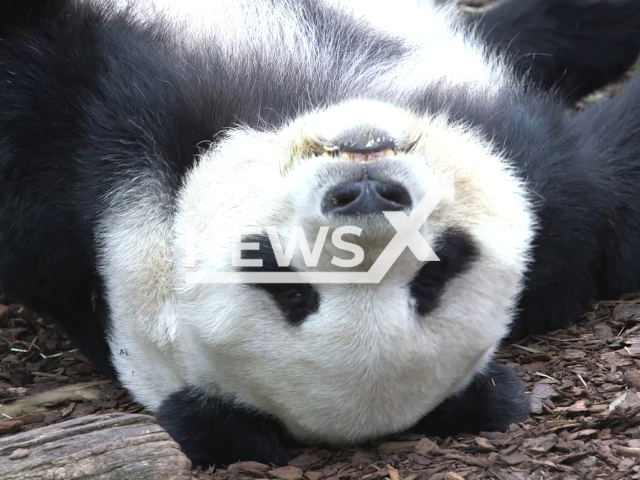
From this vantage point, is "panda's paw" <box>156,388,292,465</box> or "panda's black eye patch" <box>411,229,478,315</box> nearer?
"panda's black eye patch" <box>411,229,478,315</box>

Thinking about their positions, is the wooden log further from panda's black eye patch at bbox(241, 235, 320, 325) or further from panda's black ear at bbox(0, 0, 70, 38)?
panda's black ear at bbox(0, 0, 70, 38)

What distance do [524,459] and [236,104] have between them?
6.15 ft

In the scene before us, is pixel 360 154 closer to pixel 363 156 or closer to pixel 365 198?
pixel 363 156

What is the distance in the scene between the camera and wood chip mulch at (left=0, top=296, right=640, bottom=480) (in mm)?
3820

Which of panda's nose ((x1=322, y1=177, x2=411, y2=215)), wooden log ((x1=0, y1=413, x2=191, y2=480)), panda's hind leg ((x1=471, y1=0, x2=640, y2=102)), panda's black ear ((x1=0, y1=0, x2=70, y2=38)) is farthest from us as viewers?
panda's hind leg ((x1=471, y1=0, x2=640, y2=102))

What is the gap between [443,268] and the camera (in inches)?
142

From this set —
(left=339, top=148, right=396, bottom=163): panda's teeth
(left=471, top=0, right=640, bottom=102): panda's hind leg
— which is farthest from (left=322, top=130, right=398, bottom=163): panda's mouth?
(left=471, top=0, right=640, bottom=102): panda's hind leg

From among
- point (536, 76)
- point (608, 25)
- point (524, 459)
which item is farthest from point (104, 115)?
point (608, 25)

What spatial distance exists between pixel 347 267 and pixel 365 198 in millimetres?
262

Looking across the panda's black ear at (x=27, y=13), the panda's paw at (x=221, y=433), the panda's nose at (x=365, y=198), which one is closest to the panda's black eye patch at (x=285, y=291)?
the panda's nose at (x=365, y=198)

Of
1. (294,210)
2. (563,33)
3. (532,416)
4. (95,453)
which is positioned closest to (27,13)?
(294,210)

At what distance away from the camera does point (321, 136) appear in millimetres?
3707

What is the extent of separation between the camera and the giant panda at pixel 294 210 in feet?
11.5

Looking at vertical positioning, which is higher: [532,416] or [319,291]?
[319,291]
